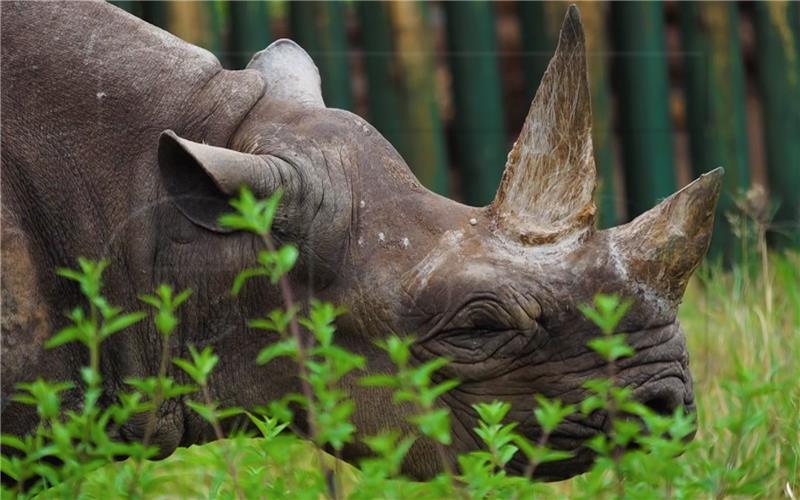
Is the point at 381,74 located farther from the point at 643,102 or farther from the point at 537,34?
the point at 643,102

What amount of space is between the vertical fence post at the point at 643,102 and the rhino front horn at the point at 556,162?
3.95 meters

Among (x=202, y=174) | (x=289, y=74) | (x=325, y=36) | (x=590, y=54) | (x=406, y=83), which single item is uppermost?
(x=289, y=74)

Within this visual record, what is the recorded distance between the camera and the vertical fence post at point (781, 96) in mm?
8789

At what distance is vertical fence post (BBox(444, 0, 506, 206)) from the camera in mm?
8430

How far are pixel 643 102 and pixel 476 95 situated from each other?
0.88m

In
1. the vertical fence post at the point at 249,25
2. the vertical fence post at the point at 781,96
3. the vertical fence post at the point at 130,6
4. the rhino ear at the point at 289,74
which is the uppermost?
the rhino ear at the point at 289,74

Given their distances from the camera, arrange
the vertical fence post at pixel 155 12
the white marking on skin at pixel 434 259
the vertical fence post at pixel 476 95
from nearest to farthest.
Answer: the white marking on skin at pixel 434 259 < the vertical fence post at pixel 155 12 < the vertical fence post at pixel 476 95

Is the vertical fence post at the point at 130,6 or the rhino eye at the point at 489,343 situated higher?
the vertical fence post at the point at 130,6

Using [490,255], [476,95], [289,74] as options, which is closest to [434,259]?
[490,255]

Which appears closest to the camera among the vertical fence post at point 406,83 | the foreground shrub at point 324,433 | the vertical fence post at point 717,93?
the foreground shrub at point 324,433

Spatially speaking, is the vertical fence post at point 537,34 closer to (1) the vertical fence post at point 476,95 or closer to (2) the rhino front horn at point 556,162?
(1) the vertical fence post at point 476,95

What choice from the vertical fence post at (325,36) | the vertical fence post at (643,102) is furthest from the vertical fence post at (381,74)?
the vertical fence post at (643,102)

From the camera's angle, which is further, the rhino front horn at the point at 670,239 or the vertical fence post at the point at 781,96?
the vertical fence post at the point at 781,96

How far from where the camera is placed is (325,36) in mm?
8172
